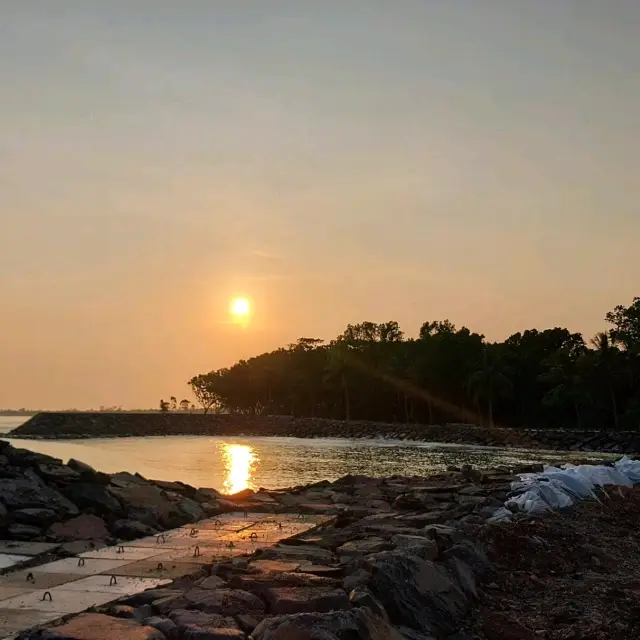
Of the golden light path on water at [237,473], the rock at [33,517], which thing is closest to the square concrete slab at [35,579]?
the rock at [33,517]

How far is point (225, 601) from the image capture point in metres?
5.18

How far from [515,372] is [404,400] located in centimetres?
1937

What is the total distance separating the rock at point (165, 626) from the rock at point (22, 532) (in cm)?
444

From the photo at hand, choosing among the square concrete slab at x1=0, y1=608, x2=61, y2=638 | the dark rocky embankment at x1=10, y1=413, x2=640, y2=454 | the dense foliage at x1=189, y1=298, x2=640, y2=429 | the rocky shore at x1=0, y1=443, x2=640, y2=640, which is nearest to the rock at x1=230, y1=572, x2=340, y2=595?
the rocky shore at x1=0, y1=443, x2=640, y2=640

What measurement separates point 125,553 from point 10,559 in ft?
3.69

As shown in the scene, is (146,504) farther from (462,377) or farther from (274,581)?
(462,377)

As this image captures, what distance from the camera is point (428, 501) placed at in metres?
11.8

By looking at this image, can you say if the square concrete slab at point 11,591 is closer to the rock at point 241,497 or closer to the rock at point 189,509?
the rock at point 189,509

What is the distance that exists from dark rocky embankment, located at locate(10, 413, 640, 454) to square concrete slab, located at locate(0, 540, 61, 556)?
41.3 m

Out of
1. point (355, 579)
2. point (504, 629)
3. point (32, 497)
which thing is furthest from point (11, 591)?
point (504, 629)

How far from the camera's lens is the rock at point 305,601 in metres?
5.04

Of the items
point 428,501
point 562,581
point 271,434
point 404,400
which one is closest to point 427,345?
point 404,400

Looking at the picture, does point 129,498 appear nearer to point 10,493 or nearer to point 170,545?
point 10,493

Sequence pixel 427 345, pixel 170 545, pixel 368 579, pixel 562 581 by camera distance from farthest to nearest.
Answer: pixel 427 345 → pixel 170 545 → pixel 562 581 → pixel 368 579
